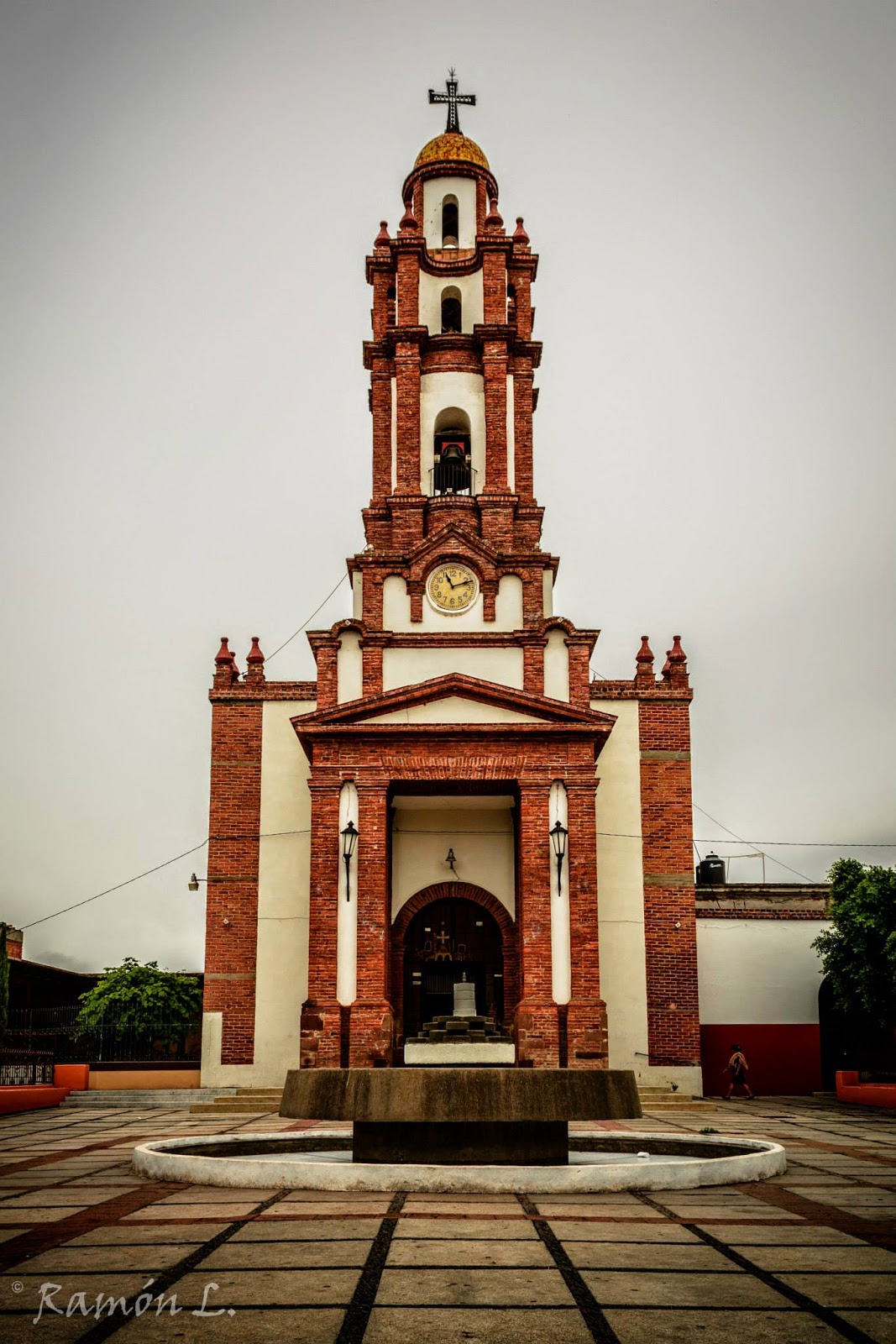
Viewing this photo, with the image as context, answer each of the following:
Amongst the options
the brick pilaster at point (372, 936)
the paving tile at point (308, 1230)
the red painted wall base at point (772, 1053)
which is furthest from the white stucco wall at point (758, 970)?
the paving tile at point (308, 1230)

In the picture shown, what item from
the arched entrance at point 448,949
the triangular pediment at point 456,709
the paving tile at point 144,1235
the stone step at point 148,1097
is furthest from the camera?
the arched entrance at point 448,949

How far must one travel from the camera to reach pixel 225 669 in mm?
27016

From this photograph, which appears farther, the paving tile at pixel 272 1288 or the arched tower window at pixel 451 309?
the arched tower window at pixel 451 309

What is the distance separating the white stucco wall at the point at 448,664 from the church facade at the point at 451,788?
0.04 metres

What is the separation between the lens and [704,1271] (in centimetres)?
731

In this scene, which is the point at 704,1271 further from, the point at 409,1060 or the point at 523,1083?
the point at 409,1060

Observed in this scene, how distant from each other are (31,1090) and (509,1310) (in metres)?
19.2

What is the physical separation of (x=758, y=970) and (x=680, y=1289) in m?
22.6

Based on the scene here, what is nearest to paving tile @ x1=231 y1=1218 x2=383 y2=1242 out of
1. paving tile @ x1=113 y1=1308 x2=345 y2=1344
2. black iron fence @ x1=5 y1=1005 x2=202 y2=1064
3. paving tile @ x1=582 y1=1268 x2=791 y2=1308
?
paving tile @ x1=582 y1=1268 x2=791 y2=1308

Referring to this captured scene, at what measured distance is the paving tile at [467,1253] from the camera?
293 inches

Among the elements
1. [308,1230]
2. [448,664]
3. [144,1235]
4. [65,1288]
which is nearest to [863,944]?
[448,664]

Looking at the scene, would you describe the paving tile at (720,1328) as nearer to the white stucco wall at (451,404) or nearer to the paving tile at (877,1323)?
the paving tile at (877,1323)

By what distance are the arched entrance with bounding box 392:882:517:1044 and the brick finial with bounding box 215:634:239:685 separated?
6106 mm

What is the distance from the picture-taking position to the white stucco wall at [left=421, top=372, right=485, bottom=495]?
2767 cm
